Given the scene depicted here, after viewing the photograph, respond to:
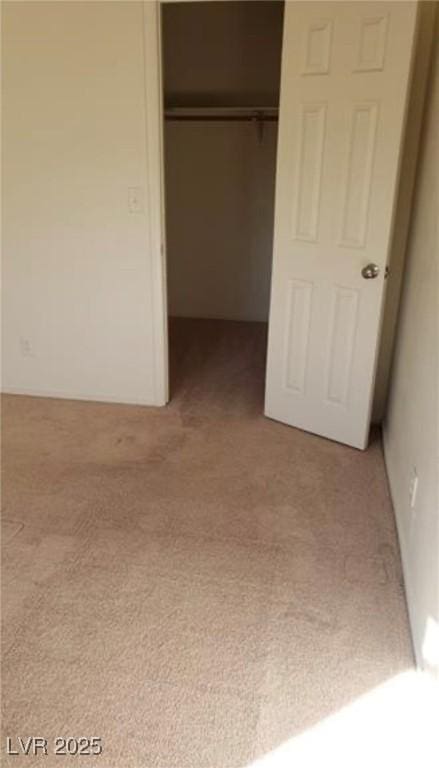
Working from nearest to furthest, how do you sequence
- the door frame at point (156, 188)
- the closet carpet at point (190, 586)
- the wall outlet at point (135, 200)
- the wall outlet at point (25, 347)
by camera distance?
1. the closet carpet at point (190, 586)
2. the door frame at point (156, 188)
3. the wall outlet at point (135, 200)
4. the wall outlet at point (25, 347)

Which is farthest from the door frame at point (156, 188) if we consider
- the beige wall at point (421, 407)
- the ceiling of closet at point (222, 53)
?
the ceiling of closet at point (222, 53)

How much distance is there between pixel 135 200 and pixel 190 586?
81.3 inches

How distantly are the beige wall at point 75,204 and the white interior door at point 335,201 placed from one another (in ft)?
2.58

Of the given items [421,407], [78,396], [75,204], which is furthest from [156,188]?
[421,407]

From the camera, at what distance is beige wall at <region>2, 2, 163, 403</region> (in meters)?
2.89

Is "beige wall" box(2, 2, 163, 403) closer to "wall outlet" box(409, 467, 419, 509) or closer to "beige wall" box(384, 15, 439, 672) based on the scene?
"beige wall" box(384, 15, 439, 672)

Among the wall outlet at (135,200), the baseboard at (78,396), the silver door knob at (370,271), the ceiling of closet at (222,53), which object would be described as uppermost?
the ceiling of closet at (222,53)

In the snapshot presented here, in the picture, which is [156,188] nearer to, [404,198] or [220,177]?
[404,198]

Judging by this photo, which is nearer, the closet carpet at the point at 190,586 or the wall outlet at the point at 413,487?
the closet carpet at the point at 190,586

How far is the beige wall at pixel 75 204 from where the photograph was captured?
2889 millimetres

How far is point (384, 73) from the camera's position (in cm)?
245

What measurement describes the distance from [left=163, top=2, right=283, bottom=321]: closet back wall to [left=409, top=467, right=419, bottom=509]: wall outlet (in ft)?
10.4

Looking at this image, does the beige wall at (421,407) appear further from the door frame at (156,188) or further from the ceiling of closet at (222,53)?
the ceiling of closet at (222,53)

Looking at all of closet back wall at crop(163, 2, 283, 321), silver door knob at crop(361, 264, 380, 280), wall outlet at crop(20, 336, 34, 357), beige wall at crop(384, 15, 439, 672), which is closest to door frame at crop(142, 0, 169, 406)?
wall outlet at crop(20, 336, 34, 357)
